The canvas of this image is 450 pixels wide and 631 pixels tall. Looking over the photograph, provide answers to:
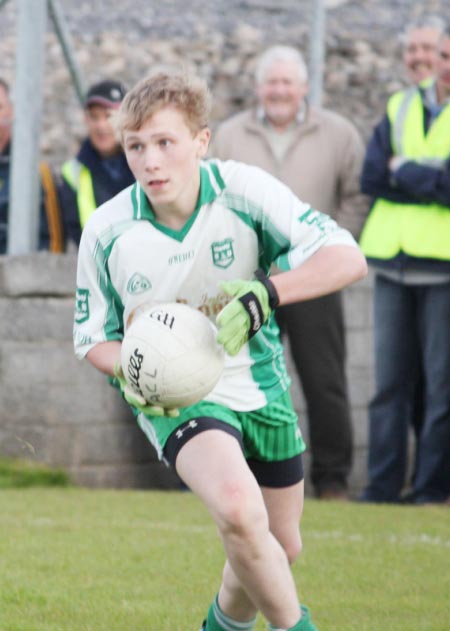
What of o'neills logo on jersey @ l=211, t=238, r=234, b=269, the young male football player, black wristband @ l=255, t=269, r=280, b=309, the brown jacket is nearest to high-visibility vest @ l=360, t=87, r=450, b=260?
the brown jacket

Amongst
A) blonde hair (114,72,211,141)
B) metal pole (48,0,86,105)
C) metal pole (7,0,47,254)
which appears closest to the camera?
blonde hair (114,72,211,141)

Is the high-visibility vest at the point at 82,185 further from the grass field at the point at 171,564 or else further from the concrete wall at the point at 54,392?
the grass field at the point at 171,564

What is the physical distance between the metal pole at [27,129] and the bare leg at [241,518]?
17.6 feet

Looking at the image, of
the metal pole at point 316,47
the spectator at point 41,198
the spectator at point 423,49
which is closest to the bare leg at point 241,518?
the spectator at point 423,49

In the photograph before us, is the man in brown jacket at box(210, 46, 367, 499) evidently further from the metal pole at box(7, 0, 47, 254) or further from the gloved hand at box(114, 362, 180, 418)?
the gloved hand at box(114, 362, 180, 418)

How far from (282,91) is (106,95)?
1138mm

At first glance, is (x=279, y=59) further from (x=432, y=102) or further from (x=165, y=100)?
(x=165, y=100)

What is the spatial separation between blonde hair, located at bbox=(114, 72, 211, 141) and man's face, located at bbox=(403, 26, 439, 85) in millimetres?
4531

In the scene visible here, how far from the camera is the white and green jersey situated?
→ 496 cm

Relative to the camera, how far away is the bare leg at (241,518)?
4.47 metres

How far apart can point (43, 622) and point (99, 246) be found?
151 centimetres

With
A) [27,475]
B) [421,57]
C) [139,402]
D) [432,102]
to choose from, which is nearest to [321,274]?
[139,402]

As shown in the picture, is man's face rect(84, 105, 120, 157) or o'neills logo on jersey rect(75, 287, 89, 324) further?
man's face rect(84, 105, 120, 157)

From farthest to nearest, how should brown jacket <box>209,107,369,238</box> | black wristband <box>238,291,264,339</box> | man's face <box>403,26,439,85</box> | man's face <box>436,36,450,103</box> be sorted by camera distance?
1. man's face <box>403,26,439,85</box>
2. brown jacket <box>209,107,369,238</box>
3. man's face <box>436,36,450,103</box>
4. black wristband <box>238,291,264,339</box>
